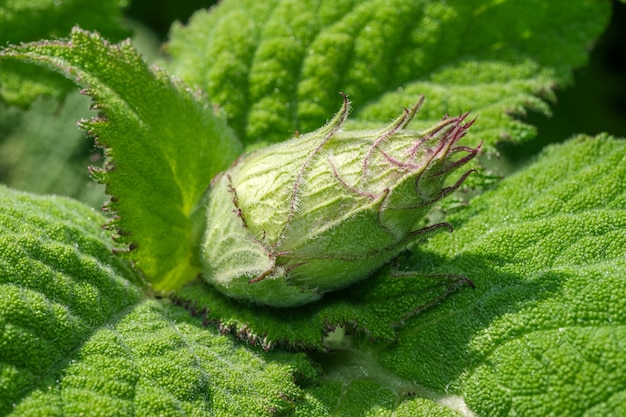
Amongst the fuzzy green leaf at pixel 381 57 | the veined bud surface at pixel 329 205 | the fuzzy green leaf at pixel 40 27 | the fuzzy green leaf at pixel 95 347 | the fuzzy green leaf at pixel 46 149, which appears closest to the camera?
the fuzzy green leaf at pixel 95 347

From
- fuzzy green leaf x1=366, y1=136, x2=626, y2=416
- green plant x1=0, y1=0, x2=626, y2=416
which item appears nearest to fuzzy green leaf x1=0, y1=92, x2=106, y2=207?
green plant x1=0, y1=0, x2=626, y2=416

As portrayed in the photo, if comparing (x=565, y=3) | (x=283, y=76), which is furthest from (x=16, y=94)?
(x=565, y=3)

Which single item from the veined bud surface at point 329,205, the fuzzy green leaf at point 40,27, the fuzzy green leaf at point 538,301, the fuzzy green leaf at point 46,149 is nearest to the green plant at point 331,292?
the fuzzy green leaf at point 538,301

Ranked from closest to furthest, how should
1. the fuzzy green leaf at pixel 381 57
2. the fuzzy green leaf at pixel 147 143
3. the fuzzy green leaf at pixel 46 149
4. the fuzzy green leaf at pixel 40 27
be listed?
the fuzzy green leaf at pixel 147 143
the fuzzy green leaf at pixel 381 57
the fuzzy green leaf at pixel 40 27
the fuzzy green leaf at pixel 46 149

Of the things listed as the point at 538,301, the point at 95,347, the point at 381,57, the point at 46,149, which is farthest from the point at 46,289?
the point at 46,149

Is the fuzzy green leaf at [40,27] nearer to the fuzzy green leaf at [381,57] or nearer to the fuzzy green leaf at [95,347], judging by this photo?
the fuzzy green leaf at [381,57]

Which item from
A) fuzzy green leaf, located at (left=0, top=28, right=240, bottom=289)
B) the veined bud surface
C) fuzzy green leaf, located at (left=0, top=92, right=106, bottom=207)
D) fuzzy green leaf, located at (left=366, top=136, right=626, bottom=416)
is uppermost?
fuzzy green leaf, located at (left=0, top=92, right=106, bottom=207)

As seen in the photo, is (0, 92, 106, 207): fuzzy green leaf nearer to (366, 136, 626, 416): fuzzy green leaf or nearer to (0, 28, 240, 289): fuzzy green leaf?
(0, 28, 240, 289): fuzzy green leaf
